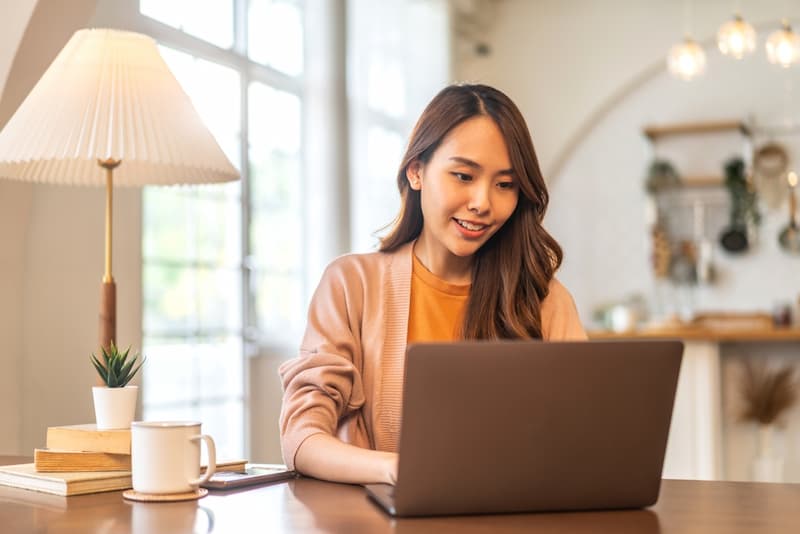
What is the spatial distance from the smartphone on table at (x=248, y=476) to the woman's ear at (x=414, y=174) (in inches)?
22.5

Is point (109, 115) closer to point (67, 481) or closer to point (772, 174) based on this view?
point (67, 481)

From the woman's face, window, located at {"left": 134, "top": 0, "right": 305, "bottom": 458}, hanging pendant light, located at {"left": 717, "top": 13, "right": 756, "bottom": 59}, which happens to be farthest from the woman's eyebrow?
hanging pendant light, located at {"left": 717, "top": 13, "right": 756, "bottom": 59}

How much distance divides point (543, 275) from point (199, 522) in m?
0.86

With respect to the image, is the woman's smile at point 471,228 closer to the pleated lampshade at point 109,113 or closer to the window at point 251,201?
the pleated lampshade at point 109,113

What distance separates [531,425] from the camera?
1139 mm

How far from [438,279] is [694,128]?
14.6 feet

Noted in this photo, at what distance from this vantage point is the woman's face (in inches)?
65.1

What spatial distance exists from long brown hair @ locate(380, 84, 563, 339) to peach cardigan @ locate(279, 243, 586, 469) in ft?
0.16

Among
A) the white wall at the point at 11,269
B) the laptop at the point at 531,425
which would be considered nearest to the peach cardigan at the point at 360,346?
the laptop at the point at 531,425

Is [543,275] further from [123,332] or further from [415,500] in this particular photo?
[123,332]

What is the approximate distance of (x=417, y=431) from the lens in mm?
1111

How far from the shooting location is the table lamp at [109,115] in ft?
5.36

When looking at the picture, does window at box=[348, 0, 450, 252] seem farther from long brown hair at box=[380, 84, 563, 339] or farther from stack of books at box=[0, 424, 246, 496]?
stack of books at box=[0, 424, 246, 496]

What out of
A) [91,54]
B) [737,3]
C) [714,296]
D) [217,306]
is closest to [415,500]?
[91,54]
